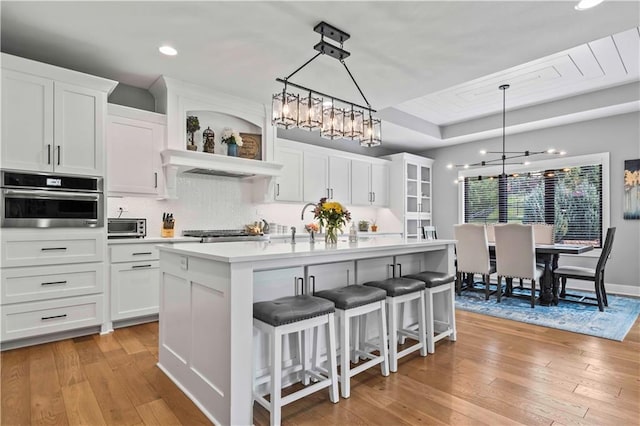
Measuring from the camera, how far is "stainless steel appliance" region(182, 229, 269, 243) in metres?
4.15

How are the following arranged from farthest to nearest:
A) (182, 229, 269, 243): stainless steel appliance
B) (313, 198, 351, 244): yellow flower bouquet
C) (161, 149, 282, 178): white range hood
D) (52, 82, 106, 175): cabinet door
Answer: (182, 229, 269, 243): stainless steel appliance
(161, 149, 282, 178): white range hood
(52, 82, 106, 175): cabinet door
(313, 198, 351, 244): yellow flower bouquet

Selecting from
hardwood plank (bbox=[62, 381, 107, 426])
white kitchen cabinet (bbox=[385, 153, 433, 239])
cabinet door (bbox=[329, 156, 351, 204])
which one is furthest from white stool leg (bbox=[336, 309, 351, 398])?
white kitchen cabinet (bbox=[385, 153, 433, 239])

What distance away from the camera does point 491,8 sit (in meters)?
2.60

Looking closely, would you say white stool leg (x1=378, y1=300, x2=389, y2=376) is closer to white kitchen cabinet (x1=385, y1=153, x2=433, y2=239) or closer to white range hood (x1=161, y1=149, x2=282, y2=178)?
white range hood (x1=161, y1=149, x2=282, y2=178)

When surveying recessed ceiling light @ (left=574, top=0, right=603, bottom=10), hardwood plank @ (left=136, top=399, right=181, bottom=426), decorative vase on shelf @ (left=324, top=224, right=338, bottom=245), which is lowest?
hardwood plank @ (left=136, top=399, right=181, bottom=426)

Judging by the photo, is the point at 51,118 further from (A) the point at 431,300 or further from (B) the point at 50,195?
(A) the point at 431,300

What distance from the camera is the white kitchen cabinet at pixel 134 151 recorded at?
12.1ft

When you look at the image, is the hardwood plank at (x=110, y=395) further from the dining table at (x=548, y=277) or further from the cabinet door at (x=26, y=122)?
the dining table at (x=548, y=277)

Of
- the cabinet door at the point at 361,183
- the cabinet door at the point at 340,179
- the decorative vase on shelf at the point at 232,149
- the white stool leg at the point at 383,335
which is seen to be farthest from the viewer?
the cabinet door at the point at 361,183

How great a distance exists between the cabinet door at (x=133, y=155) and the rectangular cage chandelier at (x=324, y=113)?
1.83m

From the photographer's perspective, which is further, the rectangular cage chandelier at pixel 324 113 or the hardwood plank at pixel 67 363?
the rectangular cage chandelier at pixel 324 113

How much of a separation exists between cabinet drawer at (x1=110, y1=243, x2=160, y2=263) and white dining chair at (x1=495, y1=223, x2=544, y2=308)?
4.19 m

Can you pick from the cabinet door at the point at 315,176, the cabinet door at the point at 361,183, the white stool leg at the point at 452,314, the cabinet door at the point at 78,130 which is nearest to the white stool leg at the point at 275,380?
the white stool leg at the point at 452,314

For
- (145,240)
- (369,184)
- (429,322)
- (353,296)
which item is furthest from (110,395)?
(369,184)
